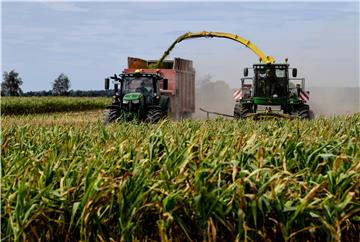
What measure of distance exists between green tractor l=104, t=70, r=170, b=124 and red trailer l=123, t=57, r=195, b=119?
11.4ft

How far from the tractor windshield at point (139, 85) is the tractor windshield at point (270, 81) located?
3.52 meters

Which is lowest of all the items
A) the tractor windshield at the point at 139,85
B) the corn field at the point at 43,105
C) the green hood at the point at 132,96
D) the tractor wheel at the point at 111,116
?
the corn field at the point at 43,105

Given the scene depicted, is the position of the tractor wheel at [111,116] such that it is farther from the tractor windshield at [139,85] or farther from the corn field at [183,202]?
the corn field at [183,202]

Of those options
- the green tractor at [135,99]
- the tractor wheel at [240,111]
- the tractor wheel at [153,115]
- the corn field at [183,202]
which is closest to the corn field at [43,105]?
the green tractor at [135,99]

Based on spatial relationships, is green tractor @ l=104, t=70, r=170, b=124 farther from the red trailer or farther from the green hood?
the red trailer

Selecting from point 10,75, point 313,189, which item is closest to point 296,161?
point 313,189

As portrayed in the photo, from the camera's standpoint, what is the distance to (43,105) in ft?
120

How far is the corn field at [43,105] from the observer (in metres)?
33.6

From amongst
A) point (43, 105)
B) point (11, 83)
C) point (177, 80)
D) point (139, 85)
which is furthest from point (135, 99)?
point (11, 83)

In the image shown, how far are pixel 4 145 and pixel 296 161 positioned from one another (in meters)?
3.13

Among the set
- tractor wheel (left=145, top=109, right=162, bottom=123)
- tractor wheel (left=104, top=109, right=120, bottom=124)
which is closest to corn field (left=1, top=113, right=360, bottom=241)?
tractor wheel (left=145, top=109, right=162, bottom=123)

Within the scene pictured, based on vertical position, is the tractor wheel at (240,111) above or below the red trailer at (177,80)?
below

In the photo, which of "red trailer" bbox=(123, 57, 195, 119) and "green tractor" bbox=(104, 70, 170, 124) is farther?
"red trailer" bbox=(123, 57, 195, 119)

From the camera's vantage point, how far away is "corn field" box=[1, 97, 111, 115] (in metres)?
33.6
